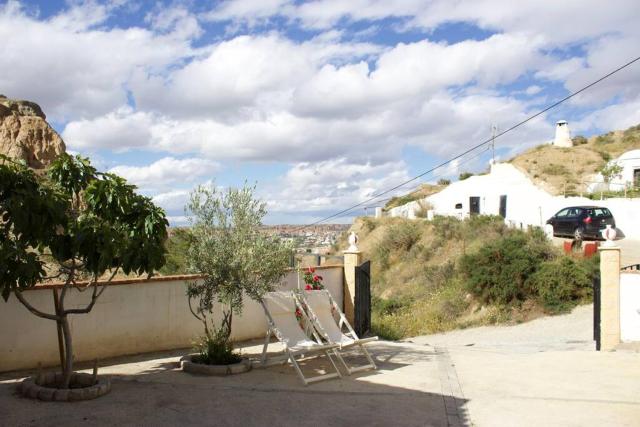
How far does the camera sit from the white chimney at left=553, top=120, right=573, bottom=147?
61.7 metres

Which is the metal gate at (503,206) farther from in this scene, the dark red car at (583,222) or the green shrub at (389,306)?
the green shrub at (389,306)

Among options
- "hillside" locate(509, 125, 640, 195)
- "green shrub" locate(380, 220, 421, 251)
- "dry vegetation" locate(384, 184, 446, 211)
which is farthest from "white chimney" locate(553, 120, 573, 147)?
"green shrub" locate(380, 220, 421, 251)

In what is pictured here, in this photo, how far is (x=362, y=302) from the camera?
12.5 m

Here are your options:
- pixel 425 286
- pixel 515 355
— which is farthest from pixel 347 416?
pixel 425 286

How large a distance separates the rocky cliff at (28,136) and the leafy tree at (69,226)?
1191cm

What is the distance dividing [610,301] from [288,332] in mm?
6147

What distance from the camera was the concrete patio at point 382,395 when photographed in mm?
6160

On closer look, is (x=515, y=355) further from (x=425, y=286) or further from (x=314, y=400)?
A: (x=425, y=286)

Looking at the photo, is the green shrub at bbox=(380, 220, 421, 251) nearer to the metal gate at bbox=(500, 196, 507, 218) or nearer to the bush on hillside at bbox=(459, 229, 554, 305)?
the metal gate at bbox=(500, 196, 507, 218)

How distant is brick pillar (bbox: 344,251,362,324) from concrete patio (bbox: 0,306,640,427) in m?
2.17

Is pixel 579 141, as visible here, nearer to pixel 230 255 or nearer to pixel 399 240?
pixel 399 240

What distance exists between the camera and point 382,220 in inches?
1576

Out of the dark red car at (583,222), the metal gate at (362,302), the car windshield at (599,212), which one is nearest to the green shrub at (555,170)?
the dark red car at (583,222)

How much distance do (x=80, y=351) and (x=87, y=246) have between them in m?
2.77
